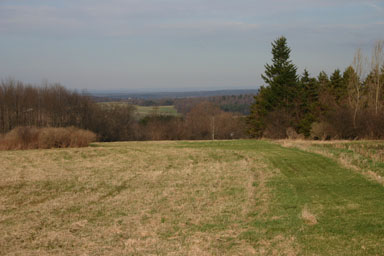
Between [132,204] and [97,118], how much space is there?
4911cm

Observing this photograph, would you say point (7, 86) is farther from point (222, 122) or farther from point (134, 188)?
point (134, 188)

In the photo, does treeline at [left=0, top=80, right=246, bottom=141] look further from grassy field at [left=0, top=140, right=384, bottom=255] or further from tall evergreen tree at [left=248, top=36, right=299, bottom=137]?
grassy field at [left=0, top=140, right=384, bottom=255]

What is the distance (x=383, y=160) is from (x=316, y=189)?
201 inches

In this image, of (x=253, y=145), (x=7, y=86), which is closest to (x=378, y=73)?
(x=253, y=145)

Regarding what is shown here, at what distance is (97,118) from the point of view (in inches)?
2224

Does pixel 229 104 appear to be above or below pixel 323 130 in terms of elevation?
above

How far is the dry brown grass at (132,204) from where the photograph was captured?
630 centimetres

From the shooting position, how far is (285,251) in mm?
5566

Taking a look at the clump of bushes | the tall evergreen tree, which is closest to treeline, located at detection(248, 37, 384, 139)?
the tall evergreen tree

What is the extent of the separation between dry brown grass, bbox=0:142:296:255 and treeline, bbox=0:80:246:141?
28.0m

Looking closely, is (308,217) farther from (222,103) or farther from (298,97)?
(222,103)

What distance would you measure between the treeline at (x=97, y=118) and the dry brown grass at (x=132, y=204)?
91.8 feet

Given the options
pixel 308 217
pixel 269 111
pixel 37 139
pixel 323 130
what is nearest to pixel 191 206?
pixel 308 217

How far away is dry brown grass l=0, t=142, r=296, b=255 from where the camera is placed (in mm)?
6301
